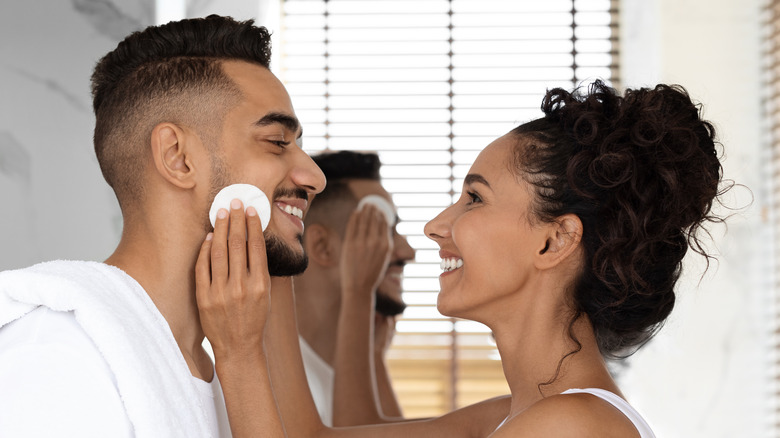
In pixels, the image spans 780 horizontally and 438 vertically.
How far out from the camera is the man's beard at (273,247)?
4.32 feet

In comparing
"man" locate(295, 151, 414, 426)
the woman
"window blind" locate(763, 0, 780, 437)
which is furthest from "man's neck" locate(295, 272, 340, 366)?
"window blind" locate(763, 0, 780, 437)

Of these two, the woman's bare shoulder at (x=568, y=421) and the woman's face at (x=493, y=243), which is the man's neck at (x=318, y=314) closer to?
the woman's face at (x=493, y=243)

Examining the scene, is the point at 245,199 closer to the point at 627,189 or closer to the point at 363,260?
the point at 627,189

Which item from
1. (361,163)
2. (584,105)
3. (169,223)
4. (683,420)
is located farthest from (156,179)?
(683,420)

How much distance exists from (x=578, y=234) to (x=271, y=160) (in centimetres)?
49

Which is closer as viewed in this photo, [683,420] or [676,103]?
[676,103]

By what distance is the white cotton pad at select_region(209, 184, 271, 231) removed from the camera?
129 cm

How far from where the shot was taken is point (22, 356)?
1023 mm

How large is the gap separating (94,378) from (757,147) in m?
2.15

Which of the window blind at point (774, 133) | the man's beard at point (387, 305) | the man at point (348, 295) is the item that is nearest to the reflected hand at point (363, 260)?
the man at point (348, 295)

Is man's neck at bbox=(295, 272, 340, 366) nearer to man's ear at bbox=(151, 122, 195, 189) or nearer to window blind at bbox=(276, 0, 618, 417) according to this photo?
window blind at bbox=(276, 0, 618, 417)

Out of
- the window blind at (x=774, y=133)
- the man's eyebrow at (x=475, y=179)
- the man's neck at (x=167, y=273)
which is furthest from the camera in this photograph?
the window blind at (x=774, y=133)

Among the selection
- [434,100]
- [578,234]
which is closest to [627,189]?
[578,234]

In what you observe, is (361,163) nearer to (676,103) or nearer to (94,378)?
(676,103)
